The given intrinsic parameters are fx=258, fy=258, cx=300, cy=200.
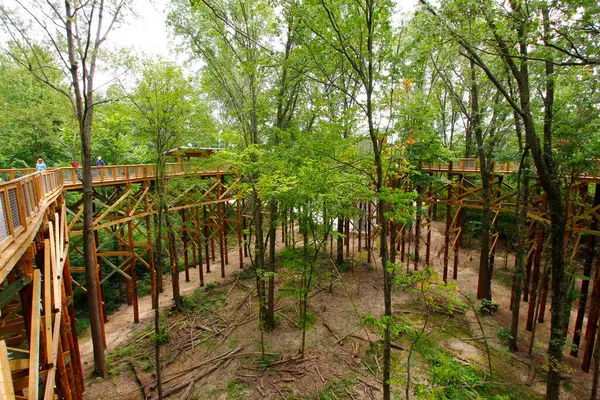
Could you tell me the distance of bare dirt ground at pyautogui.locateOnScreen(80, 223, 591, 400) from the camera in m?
7.19

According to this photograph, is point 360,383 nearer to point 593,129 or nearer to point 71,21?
point 593,129

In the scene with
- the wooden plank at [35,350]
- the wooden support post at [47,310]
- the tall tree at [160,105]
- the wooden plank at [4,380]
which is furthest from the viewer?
the tall tree at [160,105]

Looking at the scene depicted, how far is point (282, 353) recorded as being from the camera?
8.53m

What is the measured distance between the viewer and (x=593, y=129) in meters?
5.92

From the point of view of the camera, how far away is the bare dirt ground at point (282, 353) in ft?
23.6

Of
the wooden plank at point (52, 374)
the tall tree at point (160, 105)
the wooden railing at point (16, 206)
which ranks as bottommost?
the wooden plank at point (52, 374)

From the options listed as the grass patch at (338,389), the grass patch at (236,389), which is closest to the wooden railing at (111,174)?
the grass patch at (236,389)

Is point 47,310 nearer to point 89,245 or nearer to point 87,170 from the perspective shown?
point 89,245

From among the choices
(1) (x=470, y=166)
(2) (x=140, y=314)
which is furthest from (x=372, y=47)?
(2) (x=140, y=314)

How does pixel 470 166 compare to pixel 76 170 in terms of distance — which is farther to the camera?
pixel 470 166

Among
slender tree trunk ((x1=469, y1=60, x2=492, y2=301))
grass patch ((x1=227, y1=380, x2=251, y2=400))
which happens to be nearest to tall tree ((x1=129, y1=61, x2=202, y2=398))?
grass patch ((x1=227, y1=380, x2=251, y2=400))

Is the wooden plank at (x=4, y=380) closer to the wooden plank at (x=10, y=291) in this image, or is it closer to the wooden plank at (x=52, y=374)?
the wooden plank at (x=10, y=291)

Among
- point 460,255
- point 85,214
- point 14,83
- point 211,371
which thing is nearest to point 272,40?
point 85,214

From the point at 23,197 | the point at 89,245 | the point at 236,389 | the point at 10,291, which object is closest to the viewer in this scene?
the point at 10,291
